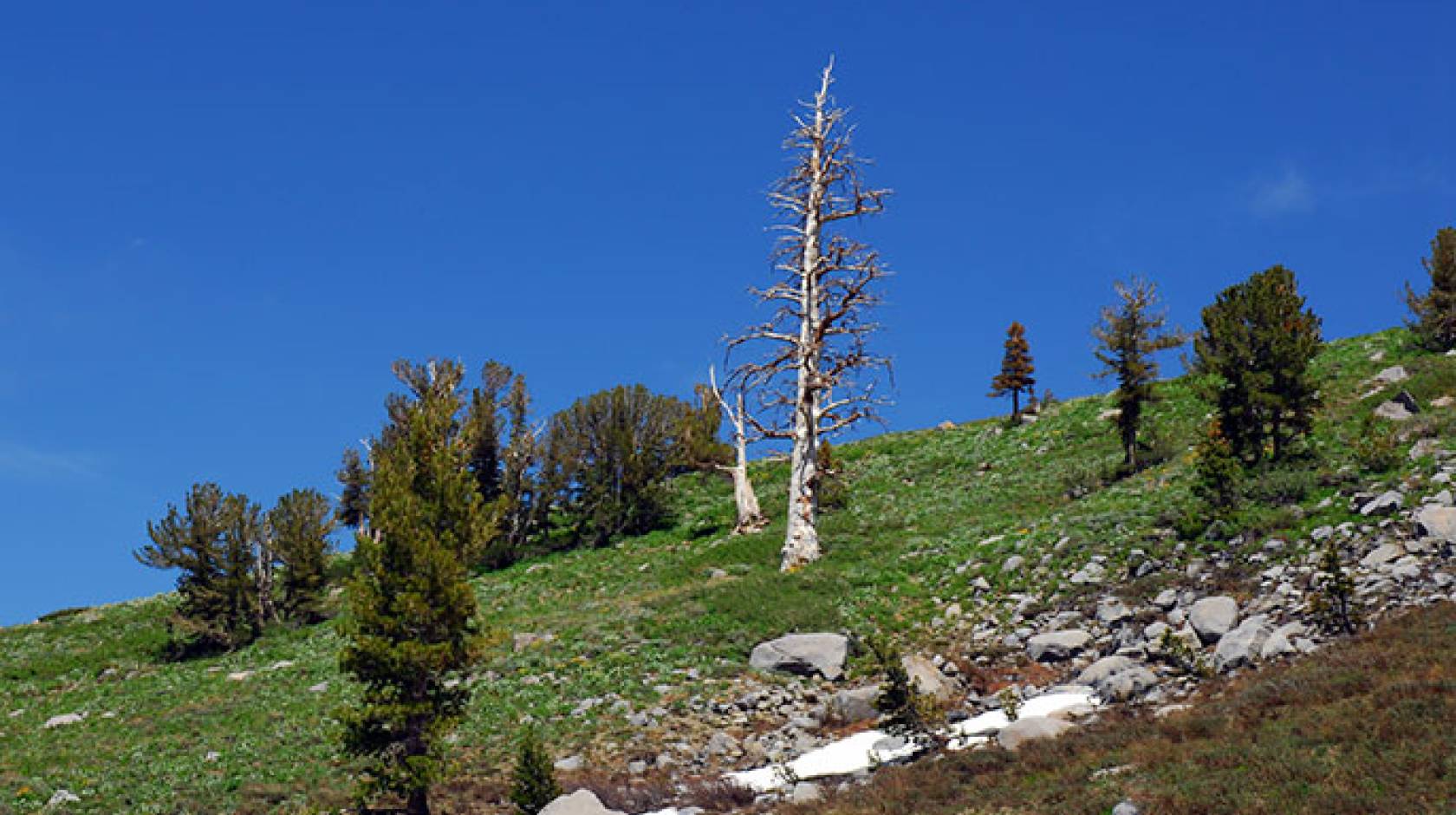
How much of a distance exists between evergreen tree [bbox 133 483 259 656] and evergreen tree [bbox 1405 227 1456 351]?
4003 cm

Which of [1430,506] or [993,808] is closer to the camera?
[993,808]

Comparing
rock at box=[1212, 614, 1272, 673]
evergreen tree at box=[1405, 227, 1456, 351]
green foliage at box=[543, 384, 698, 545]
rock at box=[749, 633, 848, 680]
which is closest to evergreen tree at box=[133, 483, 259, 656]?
green foliage at box=[543, 384, 698, 545]

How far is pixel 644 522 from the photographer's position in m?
40.8

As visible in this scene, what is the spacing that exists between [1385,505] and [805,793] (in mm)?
12196

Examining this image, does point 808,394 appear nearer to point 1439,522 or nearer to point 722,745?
point 722,745

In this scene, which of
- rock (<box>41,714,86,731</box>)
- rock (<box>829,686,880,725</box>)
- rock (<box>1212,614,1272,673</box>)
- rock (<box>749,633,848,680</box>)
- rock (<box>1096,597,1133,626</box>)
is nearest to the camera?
rock (<box>1212,614,1272,673</box>)

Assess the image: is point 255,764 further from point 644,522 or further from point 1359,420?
point 1359,420

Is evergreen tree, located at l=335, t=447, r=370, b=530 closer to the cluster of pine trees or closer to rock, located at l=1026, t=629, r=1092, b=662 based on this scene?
the cluster of pine trees

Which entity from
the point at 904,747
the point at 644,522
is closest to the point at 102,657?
the point at 644,522

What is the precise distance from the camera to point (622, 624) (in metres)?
24.5

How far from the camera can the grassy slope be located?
1872cm

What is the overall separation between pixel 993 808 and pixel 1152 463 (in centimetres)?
2272

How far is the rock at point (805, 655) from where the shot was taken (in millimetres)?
20641

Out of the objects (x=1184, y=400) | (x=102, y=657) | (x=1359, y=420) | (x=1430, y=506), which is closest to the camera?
(x=1430, y=506)
